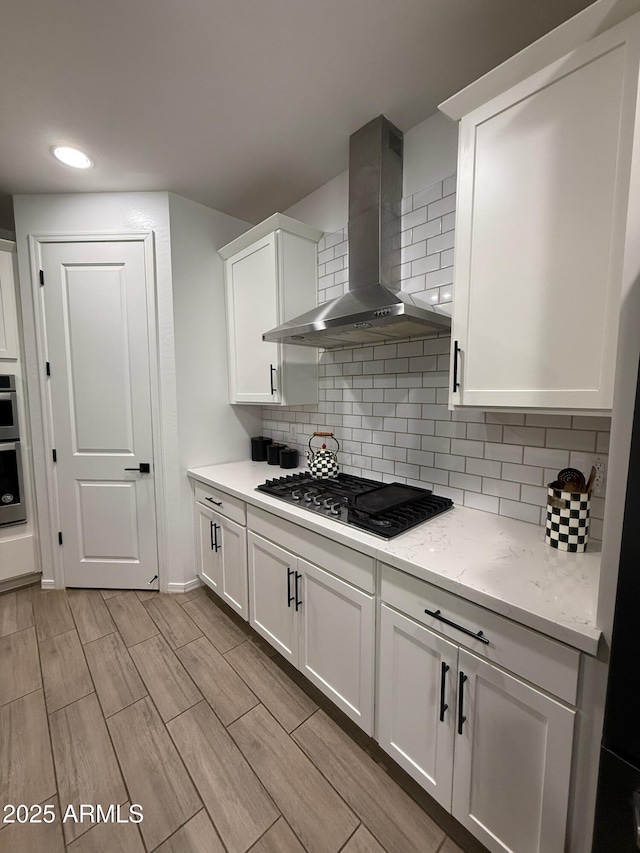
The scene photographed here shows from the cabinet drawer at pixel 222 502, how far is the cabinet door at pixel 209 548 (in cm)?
6

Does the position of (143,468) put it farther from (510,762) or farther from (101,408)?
(510,762)

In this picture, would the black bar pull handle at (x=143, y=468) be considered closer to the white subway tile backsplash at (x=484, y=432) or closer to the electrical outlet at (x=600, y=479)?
the white subway tile backsplash at (x=484, y=432)

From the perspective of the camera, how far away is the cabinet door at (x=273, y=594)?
166 cm

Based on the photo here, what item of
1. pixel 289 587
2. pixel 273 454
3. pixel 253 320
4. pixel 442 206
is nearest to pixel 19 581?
pixel 273 454

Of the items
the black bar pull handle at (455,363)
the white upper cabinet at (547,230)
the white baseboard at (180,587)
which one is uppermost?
the white upper cabinet at (547,230)

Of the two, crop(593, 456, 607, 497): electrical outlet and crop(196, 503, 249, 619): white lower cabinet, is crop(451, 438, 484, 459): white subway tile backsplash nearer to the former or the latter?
crop(593, 456, 607, 497): electrical outlet

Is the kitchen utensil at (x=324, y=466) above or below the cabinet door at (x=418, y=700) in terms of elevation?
above

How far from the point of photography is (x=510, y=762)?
95 cm

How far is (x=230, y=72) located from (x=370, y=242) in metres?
0.88

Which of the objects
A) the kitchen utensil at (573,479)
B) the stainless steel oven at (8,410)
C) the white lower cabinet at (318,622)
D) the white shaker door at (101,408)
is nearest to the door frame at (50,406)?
the white shaker door at (101,408)

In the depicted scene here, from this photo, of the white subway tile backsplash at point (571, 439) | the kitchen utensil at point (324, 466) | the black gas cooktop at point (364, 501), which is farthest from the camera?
the kitchen utensil at point (324, 466)

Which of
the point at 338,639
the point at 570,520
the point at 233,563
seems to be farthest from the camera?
the point at 233,563

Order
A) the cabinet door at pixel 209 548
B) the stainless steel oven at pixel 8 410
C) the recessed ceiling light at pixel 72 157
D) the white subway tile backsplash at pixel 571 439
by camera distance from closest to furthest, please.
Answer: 1. the white subway tile backsplash at pixel 571 439
2. the recessed ceiling light at pixel 72 157
3. the cabinet door at pixel 209 548
4. the stainless steel oven at pixel 8 410

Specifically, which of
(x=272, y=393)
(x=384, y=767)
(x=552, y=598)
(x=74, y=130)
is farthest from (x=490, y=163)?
(x=384, y=767)
